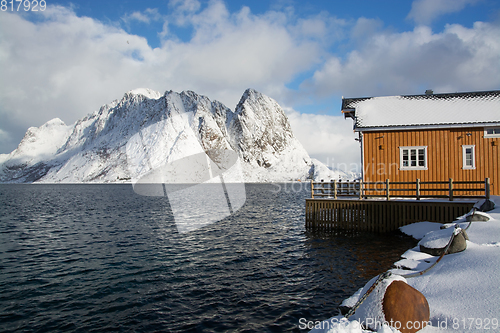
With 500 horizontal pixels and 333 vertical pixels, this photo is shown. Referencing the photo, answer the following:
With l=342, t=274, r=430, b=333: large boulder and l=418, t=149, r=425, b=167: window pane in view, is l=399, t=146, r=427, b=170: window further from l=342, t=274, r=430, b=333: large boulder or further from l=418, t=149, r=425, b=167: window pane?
l=342, t=274, r=430, b=333: large boulder

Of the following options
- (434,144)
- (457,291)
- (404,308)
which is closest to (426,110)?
(434,144)

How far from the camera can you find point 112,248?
17.6 metres

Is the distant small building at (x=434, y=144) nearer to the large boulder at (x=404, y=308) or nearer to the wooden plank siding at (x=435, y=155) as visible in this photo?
the wooden plank siding at (x=435, y=155)

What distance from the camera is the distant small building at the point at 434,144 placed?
20.4 metres

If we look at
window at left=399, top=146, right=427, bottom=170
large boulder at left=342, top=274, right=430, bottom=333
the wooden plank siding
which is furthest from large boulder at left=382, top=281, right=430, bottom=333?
window at left=399, top=146, right=427, bottom=170

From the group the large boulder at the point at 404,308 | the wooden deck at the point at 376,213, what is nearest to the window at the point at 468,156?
the wooden deck at the point at 376,213

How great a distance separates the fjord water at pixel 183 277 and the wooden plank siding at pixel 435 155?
5.69 m

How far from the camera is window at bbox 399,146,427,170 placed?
827 inches

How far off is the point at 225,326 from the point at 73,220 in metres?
27.0

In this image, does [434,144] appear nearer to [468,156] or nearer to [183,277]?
[468,156]

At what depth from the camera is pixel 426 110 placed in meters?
23.0

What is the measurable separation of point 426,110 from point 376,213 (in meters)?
10.0

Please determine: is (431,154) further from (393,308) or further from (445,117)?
(393,308)

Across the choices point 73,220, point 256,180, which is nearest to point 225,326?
point 73,220
